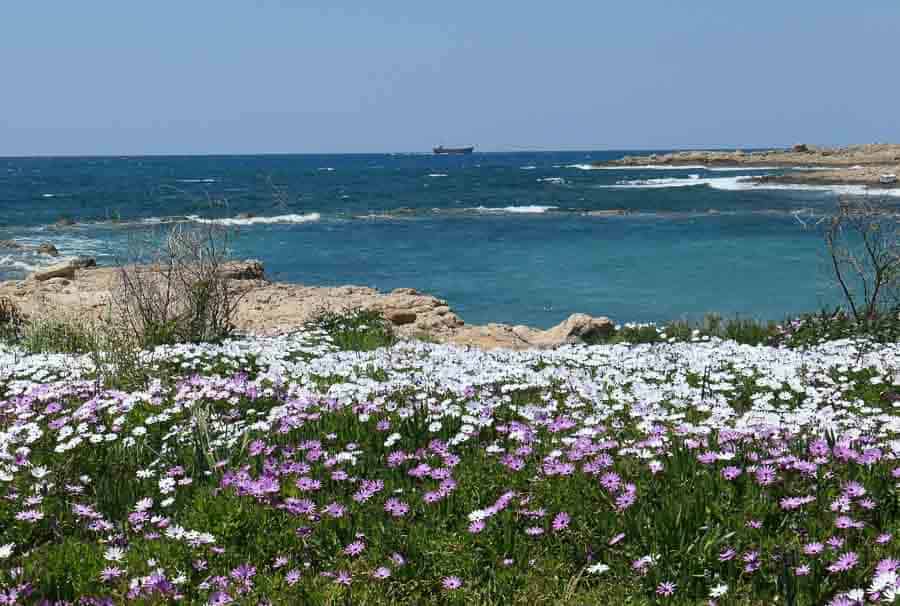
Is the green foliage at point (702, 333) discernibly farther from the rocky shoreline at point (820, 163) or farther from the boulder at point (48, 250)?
the rocky shoreline at point (820, 163)

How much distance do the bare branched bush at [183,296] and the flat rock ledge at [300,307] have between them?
0.52m

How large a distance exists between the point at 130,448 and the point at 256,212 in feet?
153

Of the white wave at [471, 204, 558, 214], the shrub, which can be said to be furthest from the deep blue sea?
the shrub

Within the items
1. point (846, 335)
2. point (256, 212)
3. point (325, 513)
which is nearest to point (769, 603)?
point (325, 513)

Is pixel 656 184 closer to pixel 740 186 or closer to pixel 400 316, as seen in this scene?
pixel 740 186

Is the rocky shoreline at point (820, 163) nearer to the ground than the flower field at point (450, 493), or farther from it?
farther from it

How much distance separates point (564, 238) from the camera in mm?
36562

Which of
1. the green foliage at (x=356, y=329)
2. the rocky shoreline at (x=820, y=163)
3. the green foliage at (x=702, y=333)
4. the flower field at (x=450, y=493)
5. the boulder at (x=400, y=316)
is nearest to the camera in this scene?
the flower field at (x=450, y=493)

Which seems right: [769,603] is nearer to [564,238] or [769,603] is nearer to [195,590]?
[195,590]

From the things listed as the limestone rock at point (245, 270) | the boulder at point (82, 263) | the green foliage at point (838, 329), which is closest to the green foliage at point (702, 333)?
the green foliage at point (838, 329)

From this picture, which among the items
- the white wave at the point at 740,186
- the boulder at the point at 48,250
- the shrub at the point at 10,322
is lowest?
the boulder at the point at 48,250

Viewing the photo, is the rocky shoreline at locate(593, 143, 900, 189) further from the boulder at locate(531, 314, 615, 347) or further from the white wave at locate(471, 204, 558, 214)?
the boulder at locate(531, 314, 615, 347)

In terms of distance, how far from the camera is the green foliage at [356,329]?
33.2ft

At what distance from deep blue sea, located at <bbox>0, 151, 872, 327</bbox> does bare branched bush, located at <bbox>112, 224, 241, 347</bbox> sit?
0.44 metres
